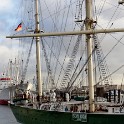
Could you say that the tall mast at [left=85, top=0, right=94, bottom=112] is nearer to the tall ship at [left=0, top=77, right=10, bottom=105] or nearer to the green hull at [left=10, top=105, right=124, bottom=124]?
the green hull at [left=10, top=105, right=124, bottom=124]

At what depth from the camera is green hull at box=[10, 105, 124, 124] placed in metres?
29.8

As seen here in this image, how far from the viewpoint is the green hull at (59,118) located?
2977 cm

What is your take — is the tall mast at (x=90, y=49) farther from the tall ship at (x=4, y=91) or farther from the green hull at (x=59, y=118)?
the tall ship at (x=4, y=91)

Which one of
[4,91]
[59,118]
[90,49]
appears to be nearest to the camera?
[90,49]

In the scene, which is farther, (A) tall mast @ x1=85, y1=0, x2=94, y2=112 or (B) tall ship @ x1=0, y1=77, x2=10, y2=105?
(B) tall ship @ x1=0, y1=77, x2=10, y2=105

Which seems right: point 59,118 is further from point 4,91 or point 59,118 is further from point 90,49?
point 4,91

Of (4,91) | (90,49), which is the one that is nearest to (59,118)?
(90,49)

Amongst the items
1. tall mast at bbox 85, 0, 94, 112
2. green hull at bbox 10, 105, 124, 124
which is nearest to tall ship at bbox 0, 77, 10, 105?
green hull at bbox 10, 105, 124, 124

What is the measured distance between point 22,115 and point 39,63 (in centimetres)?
925

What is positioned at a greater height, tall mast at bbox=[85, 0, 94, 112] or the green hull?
tall mast at bbox=[85, 0, 94, 112]

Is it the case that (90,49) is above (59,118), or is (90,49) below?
above

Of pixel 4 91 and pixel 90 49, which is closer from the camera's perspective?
pixel 90 49

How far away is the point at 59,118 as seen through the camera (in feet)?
112

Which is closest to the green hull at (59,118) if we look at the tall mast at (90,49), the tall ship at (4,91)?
the tall mast at (90,49)
